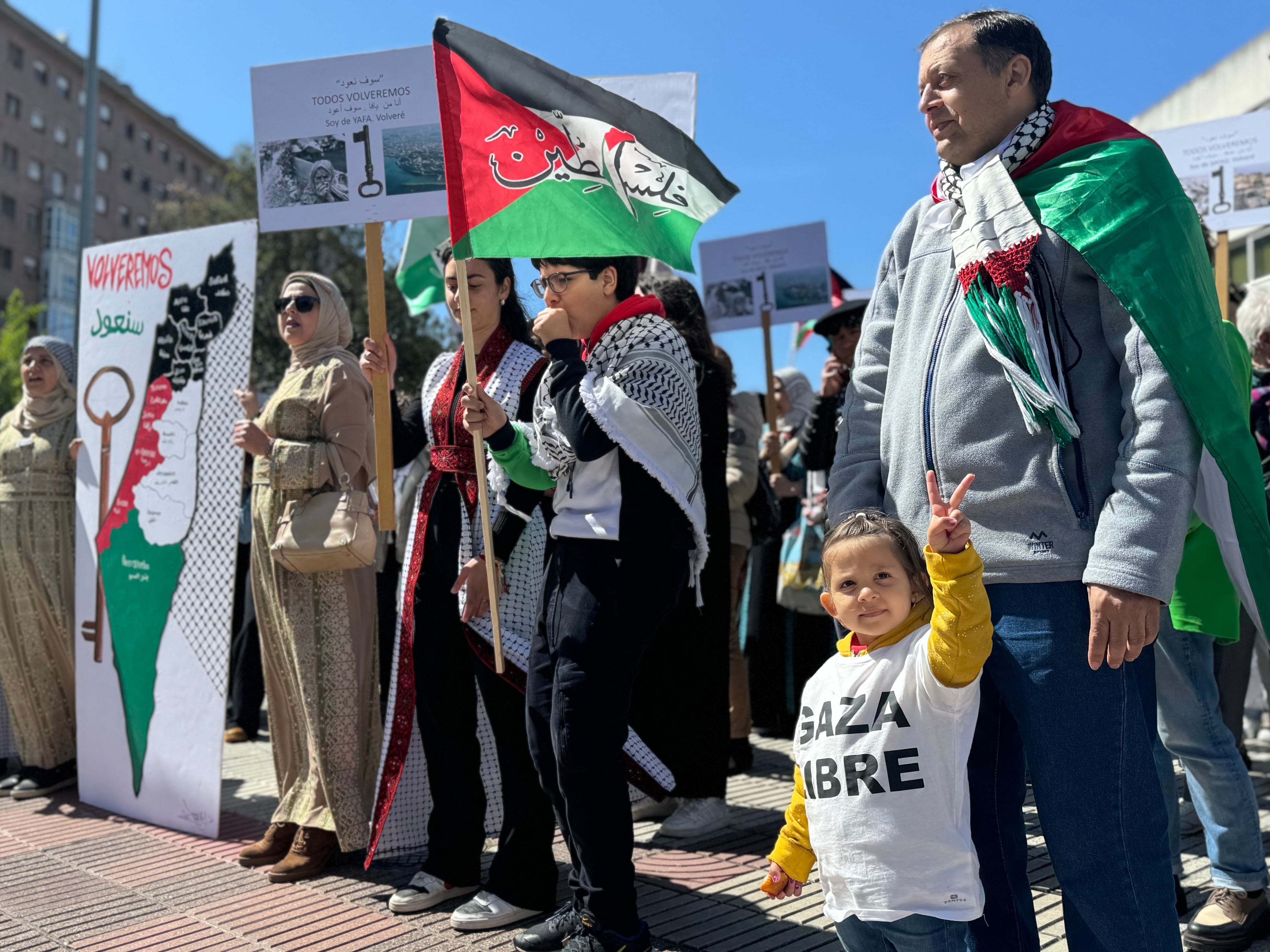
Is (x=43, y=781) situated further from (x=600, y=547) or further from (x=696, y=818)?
(x=600, y=547)

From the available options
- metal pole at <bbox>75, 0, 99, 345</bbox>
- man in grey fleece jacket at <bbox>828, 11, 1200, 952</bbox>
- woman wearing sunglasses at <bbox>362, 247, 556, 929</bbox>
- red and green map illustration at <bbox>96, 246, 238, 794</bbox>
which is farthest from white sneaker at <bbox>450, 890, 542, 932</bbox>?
metal pole at <bbox>75, 0, 99, 345</bbox>

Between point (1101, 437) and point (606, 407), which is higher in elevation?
point (606, 407)

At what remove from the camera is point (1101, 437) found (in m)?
2.02

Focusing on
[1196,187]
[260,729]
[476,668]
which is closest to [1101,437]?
[476,668]

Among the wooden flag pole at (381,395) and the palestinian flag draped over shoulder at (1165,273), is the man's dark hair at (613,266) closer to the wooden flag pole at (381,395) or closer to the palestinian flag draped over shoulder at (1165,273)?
the wooden flag pole at (381,395)

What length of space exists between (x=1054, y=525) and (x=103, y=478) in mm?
4137

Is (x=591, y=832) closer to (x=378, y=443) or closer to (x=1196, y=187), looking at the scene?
(x=378, y=443)

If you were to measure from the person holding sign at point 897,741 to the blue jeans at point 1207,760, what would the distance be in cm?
120

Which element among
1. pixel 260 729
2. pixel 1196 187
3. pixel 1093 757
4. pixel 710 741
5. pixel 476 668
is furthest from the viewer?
pixel 260 729

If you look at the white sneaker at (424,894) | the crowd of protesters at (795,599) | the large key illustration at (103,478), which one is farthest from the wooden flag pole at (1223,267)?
the large key illustration at (103,478)

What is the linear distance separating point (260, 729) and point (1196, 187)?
5918 mm

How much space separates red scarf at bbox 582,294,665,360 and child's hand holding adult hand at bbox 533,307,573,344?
8 centimetres

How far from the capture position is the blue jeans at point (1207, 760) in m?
3.00

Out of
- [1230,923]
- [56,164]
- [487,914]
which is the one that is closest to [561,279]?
[487,914]
